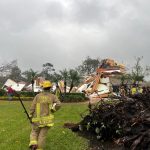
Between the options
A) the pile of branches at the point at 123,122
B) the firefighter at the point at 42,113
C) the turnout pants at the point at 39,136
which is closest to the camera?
the pile of branches at the point at 123,122

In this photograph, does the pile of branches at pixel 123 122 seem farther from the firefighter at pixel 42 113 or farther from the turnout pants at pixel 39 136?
the turnout pants at pixel 39 136

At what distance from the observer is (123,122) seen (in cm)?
1180

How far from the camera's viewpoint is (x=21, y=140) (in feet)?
46.9

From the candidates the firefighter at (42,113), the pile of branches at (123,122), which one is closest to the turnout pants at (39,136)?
the firefighter at (42,113)

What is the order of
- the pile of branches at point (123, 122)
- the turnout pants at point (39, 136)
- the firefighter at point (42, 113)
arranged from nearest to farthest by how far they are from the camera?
the pile of branches at point (123, 122)
the turnout pants at point (39, 136)
the firefighter at point (42, 113)

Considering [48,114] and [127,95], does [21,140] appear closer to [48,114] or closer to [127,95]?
[48,114]

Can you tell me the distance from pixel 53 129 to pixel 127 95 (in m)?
3.97

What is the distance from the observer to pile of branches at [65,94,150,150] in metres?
9.77

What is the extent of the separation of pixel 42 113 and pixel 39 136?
60 cm

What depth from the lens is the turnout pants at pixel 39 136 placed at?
1192cm

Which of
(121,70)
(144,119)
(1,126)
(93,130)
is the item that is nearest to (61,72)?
(121,70)

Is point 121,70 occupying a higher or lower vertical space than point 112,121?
higher

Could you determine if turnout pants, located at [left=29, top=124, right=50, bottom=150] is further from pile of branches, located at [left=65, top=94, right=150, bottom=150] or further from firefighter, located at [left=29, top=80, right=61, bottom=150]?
pile of branches, located at [left=65, top=94, right=150, bottom=150]

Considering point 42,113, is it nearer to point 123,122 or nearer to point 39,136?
point 39,136
